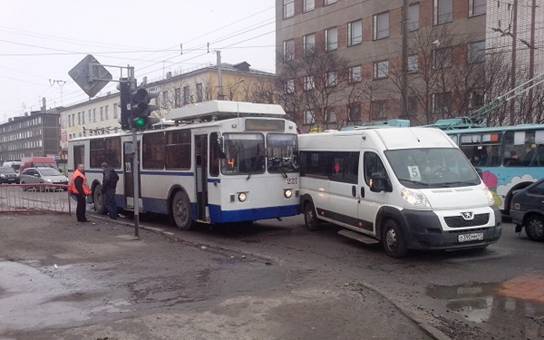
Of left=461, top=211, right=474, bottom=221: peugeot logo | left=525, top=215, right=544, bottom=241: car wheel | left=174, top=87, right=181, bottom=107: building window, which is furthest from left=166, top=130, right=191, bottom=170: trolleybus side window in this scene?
left=174, top=87, right=181, bottom=107: building window

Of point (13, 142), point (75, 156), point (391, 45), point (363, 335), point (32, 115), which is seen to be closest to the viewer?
point (363, 335)

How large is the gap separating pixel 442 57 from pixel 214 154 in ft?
60.3

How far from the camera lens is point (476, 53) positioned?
29672 millimetres

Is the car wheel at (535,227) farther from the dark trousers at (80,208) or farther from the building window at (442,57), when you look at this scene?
the building window at (442,57)

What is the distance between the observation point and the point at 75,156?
21016 mm

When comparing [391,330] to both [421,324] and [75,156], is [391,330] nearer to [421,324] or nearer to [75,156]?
[421,324]

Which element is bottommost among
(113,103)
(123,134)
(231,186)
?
(231,186)

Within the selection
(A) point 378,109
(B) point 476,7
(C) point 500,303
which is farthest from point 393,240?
(B) point 476,7

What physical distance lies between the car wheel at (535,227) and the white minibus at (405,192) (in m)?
2.01

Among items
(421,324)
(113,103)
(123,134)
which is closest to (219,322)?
(421,324)

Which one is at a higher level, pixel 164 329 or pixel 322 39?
pixel 322 39

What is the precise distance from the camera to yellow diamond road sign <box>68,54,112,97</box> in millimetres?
14664

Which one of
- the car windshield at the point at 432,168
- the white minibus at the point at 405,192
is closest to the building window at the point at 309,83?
the white minibus at the point at 405,192

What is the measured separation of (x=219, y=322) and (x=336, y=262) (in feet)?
13.8
